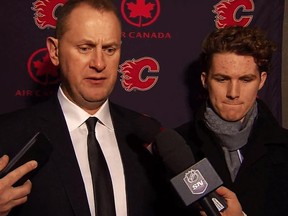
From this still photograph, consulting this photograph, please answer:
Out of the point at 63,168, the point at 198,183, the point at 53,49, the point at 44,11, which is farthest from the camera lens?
the point at 44,11

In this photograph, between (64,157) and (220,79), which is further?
(220,79)

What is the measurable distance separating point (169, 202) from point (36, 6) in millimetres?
955

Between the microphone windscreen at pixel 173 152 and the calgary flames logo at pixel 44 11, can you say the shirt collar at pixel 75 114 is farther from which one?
the calgary flames logo at pixel 44 11

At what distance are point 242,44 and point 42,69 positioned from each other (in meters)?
0.82

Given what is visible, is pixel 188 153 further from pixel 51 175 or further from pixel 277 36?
pixel 277 36

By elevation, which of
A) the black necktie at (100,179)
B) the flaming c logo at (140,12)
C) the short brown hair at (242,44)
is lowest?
the black necktie at (100,179)

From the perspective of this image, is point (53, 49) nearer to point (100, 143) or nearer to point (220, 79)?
point (100, 143)

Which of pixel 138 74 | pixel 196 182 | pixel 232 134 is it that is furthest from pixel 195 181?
pixel 138 74

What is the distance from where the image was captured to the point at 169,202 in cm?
131

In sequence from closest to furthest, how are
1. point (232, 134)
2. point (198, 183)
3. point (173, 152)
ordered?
point (198, 183), point (173, 152), point (232, 134)

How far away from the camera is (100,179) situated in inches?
44.8

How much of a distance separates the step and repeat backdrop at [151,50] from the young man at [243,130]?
0.30 metres

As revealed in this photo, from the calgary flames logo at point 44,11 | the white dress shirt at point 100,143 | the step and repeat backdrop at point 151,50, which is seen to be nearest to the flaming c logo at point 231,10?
the step and repeat backdrop at point 151,50

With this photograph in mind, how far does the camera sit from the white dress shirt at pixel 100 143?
1157mm
